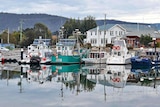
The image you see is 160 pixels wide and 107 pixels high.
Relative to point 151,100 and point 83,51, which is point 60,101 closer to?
point 151,100

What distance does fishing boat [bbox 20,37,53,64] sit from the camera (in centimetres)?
3905

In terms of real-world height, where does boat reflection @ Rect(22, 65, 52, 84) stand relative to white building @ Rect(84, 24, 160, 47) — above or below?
below

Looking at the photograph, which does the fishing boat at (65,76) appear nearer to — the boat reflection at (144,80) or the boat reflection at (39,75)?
the boat reflection at (39,75)

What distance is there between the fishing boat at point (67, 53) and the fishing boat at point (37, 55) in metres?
0.94

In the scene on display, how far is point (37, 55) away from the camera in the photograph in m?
40.4

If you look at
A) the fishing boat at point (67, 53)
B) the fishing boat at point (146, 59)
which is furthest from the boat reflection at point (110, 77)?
the fishing boat at point (67, 53)

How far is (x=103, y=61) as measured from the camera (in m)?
40.4

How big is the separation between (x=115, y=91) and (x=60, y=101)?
3.77 metres

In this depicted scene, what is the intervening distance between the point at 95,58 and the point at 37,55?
5.96 m

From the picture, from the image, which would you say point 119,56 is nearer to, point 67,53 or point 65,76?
point 67,53

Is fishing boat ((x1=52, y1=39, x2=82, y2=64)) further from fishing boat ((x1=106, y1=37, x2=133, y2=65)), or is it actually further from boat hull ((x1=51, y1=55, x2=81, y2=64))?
fishing boat ((x1=106, y1=37, x2=133, y2=65))

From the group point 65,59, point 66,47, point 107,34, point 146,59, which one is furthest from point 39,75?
point 107,34

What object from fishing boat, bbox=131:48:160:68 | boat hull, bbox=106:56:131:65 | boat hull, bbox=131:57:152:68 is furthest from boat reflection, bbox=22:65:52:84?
boat hull, bbox=106:56:131:65

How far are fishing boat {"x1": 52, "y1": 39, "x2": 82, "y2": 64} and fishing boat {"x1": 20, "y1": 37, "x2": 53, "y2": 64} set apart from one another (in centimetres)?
94
